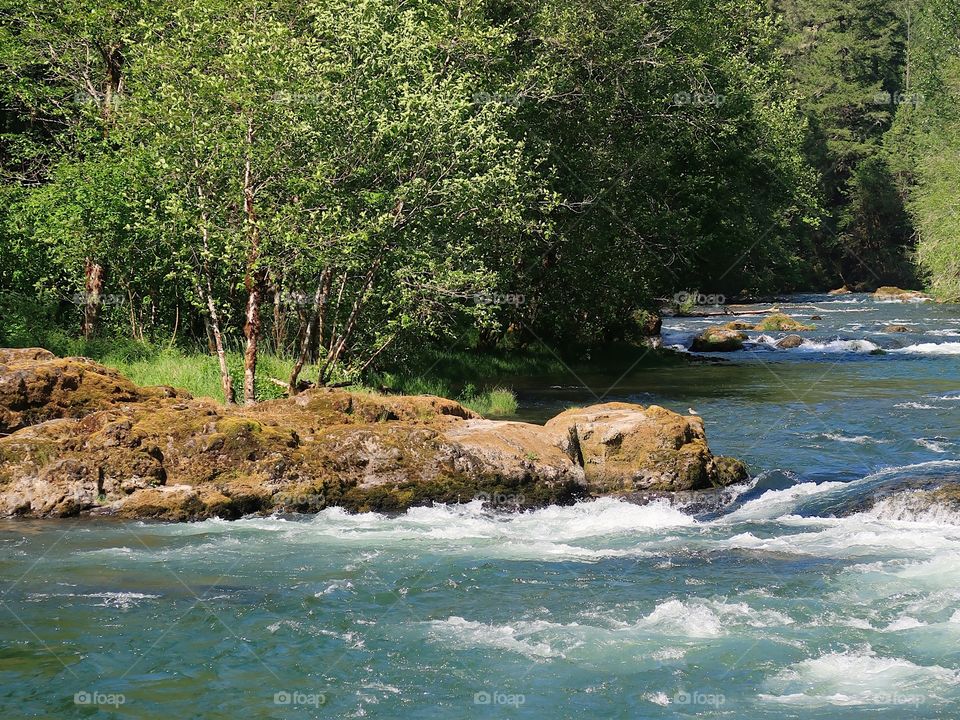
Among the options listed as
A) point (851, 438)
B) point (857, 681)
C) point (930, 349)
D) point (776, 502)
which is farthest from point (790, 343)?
point (857, 681)

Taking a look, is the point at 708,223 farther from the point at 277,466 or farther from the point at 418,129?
the point at 277,466

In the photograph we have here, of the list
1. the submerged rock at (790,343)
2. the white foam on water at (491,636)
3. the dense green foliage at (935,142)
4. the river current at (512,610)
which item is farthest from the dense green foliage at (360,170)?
the dense green foliage at (935,142)

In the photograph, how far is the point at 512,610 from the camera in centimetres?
1091

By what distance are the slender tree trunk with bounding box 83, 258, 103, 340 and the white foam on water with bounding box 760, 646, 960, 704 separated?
1644 cm

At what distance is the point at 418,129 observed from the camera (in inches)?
757

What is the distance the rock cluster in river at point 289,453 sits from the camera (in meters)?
14.3

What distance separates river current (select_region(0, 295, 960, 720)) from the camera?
29.4 ft

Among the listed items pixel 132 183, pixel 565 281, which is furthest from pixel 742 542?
pixel 565 281

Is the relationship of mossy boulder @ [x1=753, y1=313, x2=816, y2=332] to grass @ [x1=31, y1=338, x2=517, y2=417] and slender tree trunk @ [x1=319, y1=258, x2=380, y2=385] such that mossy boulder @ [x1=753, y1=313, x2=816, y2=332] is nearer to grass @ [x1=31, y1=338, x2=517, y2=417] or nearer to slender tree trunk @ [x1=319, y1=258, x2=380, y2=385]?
grass @ [x1=31, y1=338, x2=517, y2=417]

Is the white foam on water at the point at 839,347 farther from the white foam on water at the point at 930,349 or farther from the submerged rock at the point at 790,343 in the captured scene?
the white foam on water at the point at 930,349

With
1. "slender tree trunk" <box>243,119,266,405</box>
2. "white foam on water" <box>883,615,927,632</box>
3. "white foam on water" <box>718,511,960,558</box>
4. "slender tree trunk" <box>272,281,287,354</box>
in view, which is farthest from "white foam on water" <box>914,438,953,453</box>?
"slender tree trunk" <box>272,281,287,354</box>

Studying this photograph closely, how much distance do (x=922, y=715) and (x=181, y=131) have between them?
14.1m

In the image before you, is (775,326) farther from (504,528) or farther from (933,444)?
(504,528)

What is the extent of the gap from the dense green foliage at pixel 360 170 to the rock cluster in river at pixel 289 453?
2.66m
